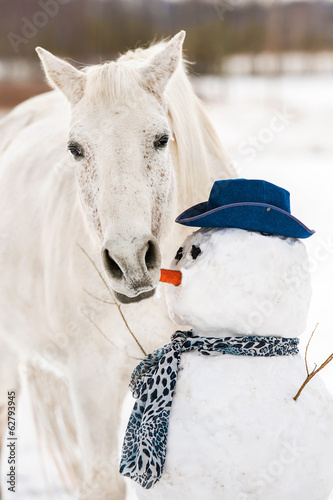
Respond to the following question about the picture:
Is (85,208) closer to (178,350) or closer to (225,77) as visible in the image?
(178,350)

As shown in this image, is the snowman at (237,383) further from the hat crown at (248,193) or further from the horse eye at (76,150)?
the horse eye at (76,150)

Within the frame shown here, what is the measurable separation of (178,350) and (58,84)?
2.10 feet

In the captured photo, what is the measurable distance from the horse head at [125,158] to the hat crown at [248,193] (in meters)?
0.11

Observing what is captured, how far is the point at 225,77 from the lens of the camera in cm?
417

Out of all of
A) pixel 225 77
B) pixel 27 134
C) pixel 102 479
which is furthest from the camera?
pixel 225 77

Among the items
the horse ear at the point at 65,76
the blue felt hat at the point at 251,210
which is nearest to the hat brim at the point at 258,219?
the blue felt hat at the point at 251,210

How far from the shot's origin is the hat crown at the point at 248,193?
2.80ft

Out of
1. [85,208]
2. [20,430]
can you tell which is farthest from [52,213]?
[20,430]

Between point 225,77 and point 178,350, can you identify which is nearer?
point 178,350

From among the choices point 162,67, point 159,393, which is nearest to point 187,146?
point 162,67

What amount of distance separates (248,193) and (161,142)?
→ 20 centimetres

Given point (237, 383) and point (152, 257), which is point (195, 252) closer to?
point (152, 257)

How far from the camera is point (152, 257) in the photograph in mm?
777

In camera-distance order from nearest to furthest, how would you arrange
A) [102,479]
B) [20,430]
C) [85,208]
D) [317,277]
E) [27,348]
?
[85,208] → [102,479] → [27,348] → [20,430] → [317,277]
